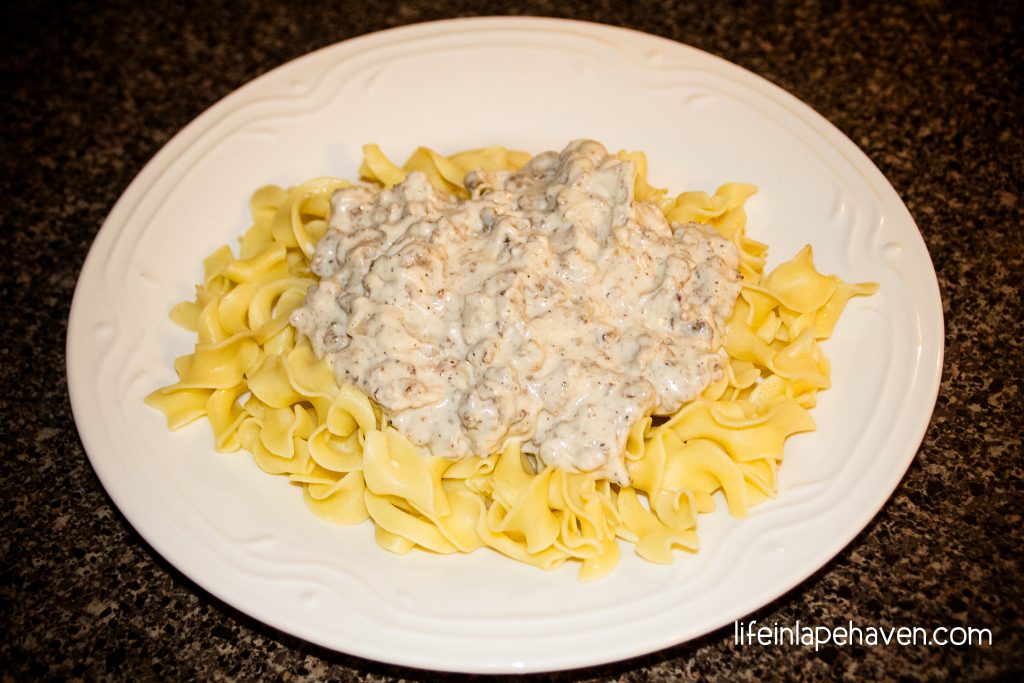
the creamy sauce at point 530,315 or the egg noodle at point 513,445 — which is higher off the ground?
the creamy sauce at point 530,315

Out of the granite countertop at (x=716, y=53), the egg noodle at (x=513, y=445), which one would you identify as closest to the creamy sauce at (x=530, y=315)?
the egg noodle at (x=513, y=445)

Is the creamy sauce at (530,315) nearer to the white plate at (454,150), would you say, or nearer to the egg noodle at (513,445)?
the egg noodle at (513,445)

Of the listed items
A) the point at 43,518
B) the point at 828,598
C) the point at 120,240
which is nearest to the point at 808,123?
the point at 828,598

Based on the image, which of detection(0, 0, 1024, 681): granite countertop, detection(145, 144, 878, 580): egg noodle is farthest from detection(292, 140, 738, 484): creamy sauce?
detection(0, 0, 1024, 681): granite countertop

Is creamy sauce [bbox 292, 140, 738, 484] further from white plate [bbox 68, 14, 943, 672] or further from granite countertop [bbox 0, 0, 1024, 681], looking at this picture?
granite countertop [bbox 0, 0, 1024, 681]

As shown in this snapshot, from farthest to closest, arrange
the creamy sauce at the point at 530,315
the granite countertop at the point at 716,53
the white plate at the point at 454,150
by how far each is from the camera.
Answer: the creamy sauce at the point at 530,315
the granite countertop at the point at 716,53
the white plate at the point at 454,150
